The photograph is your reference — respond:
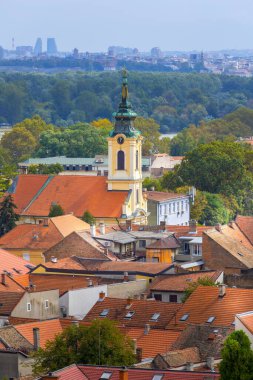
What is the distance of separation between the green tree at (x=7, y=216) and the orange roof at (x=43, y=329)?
30928 mm

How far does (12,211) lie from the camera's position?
277 feet

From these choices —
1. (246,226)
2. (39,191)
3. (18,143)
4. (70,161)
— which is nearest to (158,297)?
(246,226)

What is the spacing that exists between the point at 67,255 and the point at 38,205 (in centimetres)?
1692

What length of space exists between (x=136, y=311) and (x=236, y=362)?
14663 mm

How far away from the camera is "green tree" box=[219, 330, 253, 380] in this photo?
40344 mm

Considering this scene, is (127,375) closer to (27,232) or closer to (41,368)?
(41,368)

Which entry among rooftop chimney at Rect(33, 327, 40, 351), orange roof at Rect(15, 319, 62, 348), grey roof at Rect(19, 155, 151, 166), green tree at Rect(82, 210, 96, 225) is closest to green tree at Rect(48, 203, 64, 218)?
green tree at Rect(82, 210, 96, 225)

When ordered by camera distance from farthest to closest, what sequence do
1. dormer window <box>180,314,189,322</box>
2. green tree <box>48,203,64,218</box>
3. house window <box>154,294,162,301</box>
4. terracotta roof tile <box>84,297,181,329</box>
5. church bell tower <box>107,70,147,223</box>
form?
church bell tower <box>107,70,147,223</box>
green tree <box>48,203,64,218</box>
house window <box>154,294,162,301</box>
terracotta roof tile <box>84,297,181,329</box>
dormer window <box>180,314,189,322</box>

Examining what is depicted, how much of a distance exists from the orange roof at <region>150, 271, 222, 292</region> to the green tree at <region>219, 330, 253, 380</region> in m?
19.4

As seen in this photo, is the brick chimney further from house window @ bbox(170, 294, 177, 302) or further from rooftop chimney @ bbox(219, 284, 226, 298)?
house window @ bbox(170, 294, 177, 302)

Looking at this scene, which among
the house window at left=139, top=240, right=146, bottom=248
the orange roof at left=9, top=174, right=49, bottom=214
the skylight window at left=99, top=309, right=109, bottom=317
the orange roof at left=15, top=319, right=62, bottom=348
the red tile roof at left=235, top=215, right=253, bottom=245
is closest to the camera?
the orange roof at left=15, top=319, right=62, bottom=348

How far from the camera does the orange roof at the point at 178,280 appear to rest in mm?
61188

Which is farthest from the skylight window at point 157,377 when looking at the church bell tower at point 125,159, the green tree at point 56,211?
the church bell tower at point 125,159

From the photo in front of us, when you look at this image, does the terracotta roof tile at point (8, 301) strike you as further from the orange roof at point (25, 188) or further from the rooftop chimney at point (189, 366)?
the orange roof at point (25, 188)
